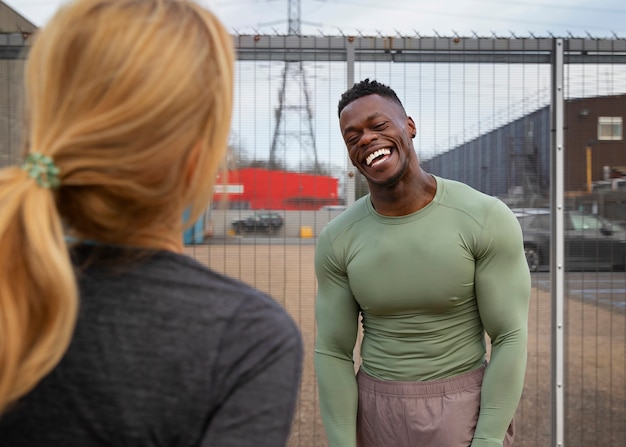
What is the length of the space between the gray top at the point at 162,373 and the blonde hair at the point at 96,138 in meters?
0.05

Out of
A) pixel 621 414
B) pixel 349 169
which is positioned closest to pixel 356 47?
pixel 349 169

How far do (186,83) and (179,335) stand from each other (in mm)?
300

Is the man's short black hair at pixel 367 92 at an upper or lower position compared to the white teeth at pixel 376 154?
upper

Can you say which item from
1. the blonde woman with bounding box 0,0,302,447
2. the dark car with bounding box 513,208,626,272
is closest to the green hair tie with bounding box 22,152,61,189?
the blonde woman with bounding box 0,0,302,447

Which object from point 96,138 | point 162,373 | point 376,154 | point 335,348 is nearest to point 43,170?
point 96,138

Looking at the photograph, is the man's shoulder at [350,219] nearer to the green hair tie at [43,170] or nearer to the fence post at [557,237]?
the green hair tie at [43,170]

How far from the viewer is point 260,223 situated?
3.08 meters

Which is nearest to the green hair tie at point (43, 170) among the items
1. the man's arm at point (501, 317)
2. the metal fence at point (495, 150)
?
the man's arm at point (501, 317)

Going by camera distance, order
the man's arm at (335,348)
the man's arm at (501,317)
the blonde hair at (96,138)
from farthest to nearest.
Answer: the man's arm at (335,348) < the man's arm at (501,317) < the blonde hair at (96,138)

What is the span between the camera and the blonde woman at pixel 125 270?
0.69m

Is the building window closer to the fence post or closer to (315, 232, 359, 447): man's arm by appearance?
the fence post

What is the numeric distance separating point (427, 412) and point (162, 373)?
3.94 feet

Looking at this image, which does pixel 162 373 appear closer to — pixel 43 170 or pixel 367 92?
pixel 43 170

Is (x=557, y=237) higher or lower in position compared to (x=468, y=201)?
lower
